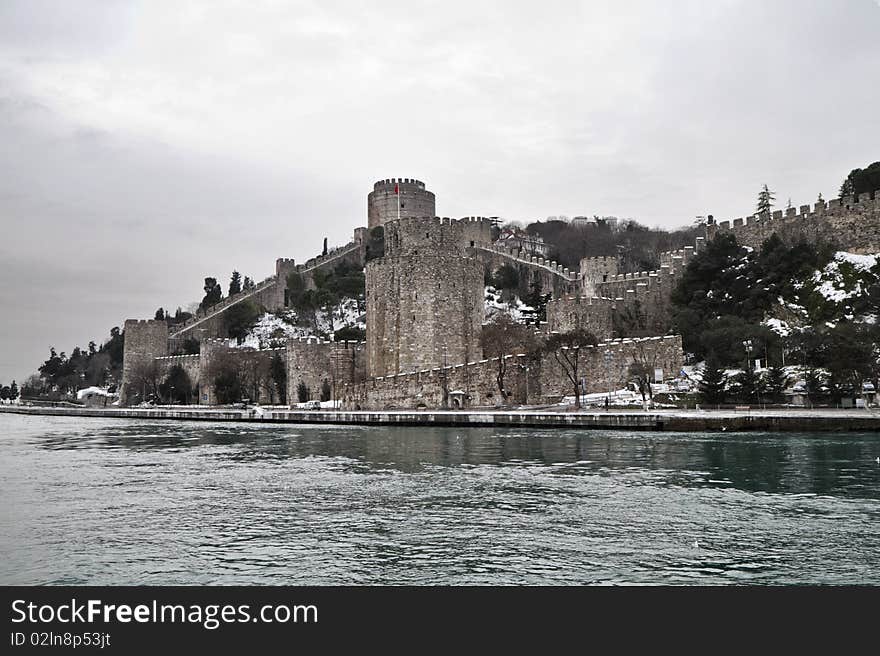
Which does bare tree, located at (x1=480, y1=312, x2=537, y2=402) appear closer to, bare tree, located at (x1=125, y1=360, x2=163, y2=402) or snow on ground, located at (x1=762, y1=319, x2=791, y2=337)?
snow on ground, located at (x1=762, y1=319, x2=791, y2=337)

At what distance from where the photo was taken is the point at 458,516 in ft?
36.4

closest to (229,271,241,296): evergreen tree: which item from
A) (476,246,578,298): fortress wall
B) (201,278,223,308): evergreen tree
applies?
(201,278,223,308): evergreen tree

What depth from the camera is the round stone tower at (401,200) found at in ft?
229

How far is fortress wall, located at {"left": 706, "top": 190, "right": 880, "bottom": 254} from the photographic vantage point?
115 feet

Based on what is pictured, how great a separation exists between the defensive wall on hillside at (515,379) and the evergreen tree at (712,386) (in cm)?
314

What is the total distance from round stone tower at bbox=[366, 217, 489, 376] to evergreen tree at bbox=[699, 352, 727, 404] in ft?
46.3

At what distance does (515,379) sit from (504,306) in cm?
2065

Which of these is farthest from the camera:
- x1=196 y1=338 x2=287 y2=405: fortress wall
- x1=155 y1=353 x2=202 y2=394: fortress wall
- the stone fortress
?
x1=155 y1=353 x2=202 y2=394: fortress wall

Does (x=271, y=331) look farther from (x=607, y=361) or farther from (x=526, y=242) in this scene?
(x=607, y=361)

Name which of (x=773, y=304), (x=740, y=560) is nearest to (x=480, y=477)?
(x=740, y=560)

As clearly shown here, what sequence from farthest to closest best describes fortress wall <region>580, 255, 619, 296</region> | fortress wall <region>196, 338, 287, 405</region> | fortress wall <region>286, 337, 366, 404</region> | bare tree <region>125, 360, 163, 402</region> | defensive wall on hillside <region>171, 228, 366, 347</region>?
defensive wall on hillside <region>171, 228, 366, 347</region> < bare tree <region>125, 360, 163, 402</region> < fortress wall <region>196, 338, 287, 405</region> < fortress wall <region>580, 255, 619, 296</region> < fortress wall <region>286, 337, 366, 404</region>

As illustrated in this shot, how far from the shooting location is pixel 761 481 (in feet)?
45.4

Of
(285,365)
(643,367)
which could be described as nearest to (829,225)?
(643,367)
